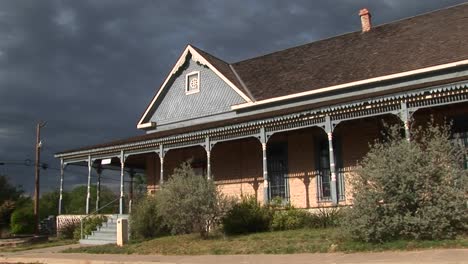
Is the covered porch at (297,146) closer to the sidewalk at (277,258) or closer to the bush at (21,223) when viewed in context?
the bush at (21,223)

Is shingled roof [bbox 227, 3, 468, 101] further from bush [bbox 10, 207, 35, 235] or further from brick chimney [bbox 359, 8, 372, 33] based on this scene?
bush [bbox 10, 207, 35, 235]

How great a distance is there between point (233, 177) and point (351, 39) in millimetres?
9022

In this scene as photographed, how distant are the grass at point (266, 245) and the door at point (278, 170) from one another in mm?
4966

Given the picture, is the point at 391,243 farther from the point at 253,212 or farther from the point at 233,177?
the point at 233,177

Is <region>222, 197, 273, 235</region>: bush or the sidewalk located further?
<region>222, 197, 273, 235</region>: bush

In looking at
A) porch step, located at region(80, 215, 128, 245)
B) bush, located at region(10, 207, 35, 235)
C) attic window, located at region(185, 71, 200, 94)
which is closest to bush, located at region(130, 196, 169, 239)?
porch step, located at region(80, 215, 128, 245)

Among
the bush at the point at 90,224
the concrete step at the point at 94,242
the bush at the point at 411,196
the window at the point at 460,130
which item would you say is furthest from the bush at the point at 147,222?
the window at the point at 460,130

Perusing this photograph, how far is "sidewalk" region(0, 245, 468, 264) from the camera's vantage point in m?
10.4

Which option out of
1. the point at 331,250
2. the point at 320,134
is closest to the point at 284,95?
the point at 320,134

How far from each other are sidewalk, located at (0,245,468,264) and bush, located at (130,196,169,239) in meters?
2.59

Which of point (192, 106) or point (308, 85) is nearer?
point (308, 85)

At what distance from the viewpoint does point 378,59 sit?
71.1 feet

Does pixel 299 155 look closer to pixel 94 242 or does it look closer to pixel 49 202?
pixel 94 242

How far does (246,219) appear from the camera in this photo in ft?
57.8
